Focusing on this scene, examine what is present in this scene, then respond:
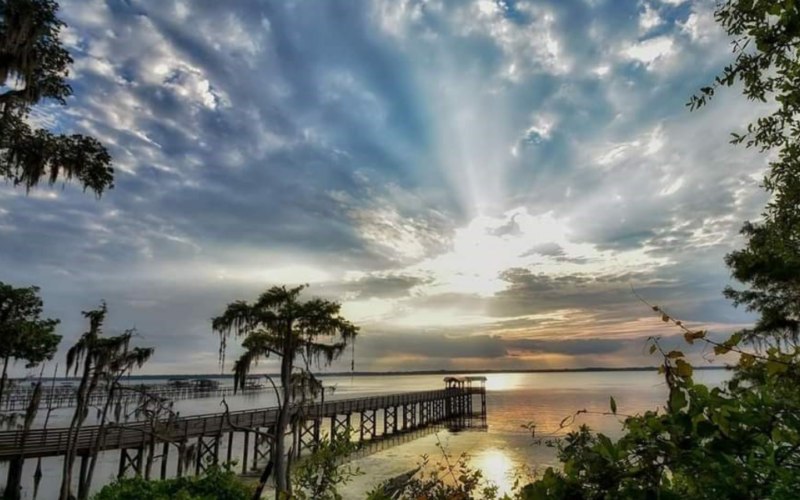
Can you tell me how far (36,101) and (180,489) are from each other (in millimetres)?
10520

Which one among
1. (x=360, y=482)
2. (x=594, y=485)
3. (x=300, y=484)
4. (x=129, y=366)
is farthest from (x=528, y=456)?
(x=594, y=485)

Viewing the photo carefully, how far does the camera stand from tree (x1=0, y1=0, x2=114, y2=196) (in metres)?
9.07

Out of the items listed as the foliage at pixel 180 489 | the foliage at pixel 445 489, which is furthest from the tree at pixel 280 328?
the foliage at pixel 445 489

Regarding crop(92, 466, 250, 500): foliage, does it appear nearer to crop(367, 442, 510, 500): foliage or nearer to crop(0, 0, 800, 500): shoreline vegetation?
crop(0, 0, 800, 500): shoreline vegetation

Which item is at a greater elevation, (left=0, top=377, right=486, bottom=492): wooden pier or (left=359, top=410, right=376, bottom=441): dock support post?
(left=0, top=377, right=486, bottom=492): wooden pier

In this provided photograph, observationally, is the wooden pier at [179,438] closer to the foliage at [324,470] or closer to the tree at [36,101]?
the foliage at [324,470]

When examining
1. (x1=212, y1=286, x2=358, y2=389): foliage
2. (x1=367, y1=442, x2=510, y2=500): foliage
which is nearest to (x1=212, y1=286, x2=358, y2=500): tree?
(x1=212, y1=286, x2=358, y2=389): foliage

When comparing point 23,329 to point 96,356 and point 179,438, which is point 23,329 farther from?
point 179,438

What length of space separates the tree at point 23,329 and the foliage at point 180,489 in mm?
7150

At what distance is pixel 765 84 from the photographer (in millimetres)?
3969

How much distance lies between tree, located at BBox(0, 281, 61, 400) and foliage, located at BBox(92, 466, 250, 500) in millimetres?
7150

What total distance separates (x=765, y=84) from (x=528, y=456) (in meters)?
34.7

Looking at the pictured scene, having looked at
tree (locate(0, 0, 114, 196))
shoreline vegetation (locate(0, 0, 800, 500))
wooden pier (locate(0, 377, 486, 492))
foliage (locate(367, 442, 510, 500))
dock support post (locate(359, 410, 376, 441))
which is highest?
tree (locate(0, 0, 114, 196))

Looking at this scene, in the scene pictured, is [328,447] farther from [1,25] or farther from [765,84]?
[1,25]
